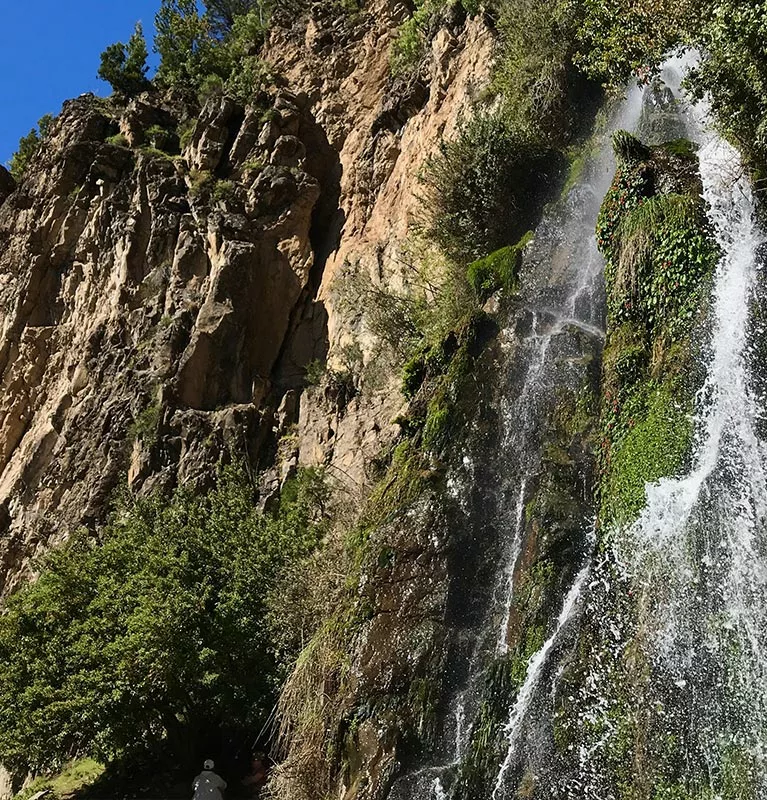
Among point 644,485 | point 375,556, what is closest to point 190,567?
point 375,556

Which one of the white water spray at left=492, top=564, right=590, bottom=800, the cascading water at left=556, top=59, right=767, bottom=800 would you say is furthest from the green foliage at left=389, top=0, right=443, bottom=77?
the white water spray at left=492, top=564, right=590, bottom=800

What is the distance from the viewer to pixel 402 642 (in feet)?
35.1

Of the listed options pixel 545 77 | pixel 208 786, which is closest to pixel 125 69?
pixel 545 77

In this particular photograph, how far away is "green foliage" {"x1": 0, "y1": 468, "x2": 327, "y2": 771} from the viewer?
45.8 feet

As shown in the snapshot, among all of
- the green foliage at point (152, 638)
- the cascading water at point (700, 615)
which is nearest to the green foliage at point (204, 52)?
the green foliage at point (152, 638)

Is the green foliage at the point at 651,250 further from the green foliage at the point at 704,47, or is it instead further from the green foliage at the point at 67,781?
the green foliage at the point at 67,781

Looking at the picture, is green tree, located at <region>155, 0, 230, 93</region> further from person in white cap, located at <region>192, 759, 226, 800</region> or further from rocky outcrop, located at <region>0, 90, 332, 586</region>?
person in white cap, located at <region>192, 759, 226, 800</region>

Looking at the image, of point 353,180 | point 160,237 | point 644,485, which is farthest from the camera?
point 160,237

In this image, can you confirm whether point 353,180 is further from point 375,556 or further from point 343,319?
point 375,556

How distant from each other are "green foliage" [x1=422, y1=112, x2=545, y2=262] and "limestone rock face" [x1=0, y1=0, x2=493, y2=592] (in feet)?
4.01

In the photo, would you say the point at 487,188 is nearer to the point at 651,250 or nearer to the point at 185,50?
the point at 651,250

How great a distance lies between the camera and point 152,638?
13.9 meters

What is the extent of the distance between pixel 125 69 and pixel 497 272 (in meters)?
26.2

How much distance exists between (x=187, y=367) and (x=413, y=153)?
8.46m
